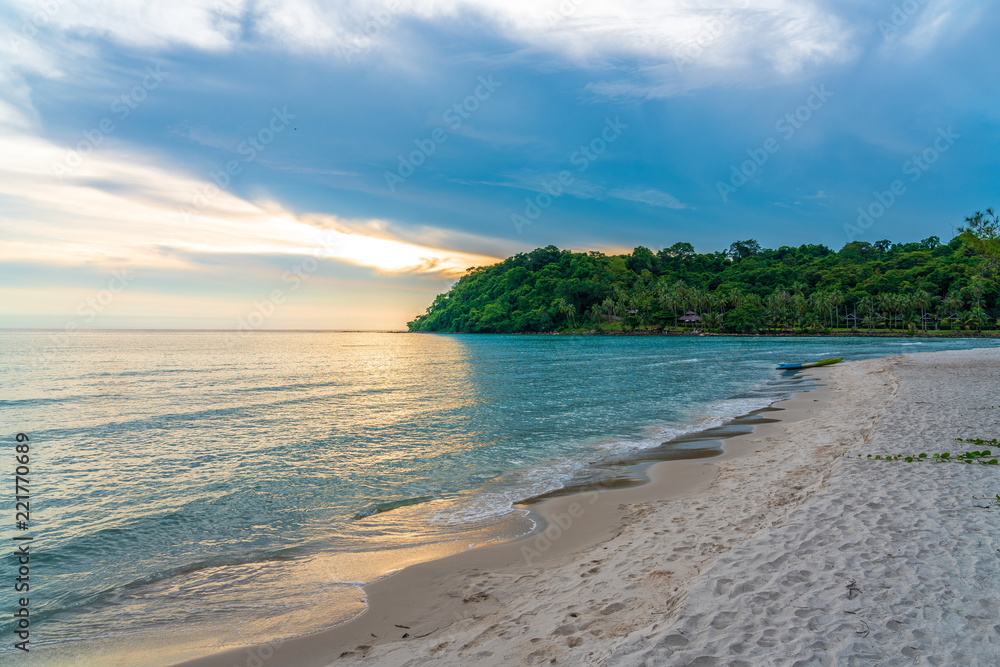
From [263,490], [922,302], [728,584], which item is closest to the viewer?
[728,584]

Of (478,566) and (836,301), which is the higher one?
(836,301)

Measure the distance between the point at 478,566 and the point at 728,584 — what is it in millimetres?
3800

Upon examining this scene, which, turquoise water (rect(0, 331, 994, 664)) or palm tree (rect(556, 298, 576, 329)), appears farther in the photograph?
palm tree (rect(556, 298, 576, 329))

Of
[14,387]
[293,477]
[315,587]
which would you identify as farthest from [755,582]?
[14,387]

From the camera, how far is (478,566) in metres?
7.55

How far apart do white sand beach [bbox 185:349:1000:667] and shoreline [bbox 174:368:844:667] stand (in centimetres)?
3

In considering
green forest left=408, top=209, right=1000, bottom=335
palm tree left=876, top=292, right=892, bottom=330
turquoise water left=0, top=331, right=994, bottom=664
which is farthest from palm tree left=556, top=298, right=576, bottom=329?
turquoise water left=0, top=331, right=994, bottom=664

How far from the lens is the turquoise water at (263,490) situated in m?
6.74

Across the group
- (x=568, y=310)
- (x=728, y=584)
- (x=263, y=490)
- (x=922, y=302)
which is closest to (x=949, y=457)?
(x=728, y=584)

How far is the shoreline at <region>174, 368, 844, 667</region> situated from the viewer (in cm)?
560

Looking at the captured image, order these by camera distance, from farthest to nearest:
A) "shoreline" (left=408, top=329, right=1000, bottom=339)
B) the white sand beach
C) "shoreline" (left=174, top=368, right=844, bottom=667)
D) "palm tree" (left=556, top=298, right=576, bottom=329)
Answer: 1. "palm tree" (left=556, top=298, right=576, bottom=329)
2. "shoreline" (left=408, top=329, right=1000, bottom=339)
3. "shoreline" (left=174, top=368, right=844, bottom=667)
4. the white sand beach

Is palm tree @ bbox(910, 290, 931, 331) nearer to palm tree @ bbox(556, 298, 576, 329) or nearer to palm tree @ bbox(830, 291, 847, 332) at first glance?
palm tree @ bbox(830, 291, 847, 332)

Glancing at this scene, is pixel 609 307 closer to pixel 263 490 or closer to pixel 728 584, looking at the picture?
pixel 263 490

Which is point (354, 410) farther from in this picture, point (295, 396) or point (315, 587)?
point (315, 587)
